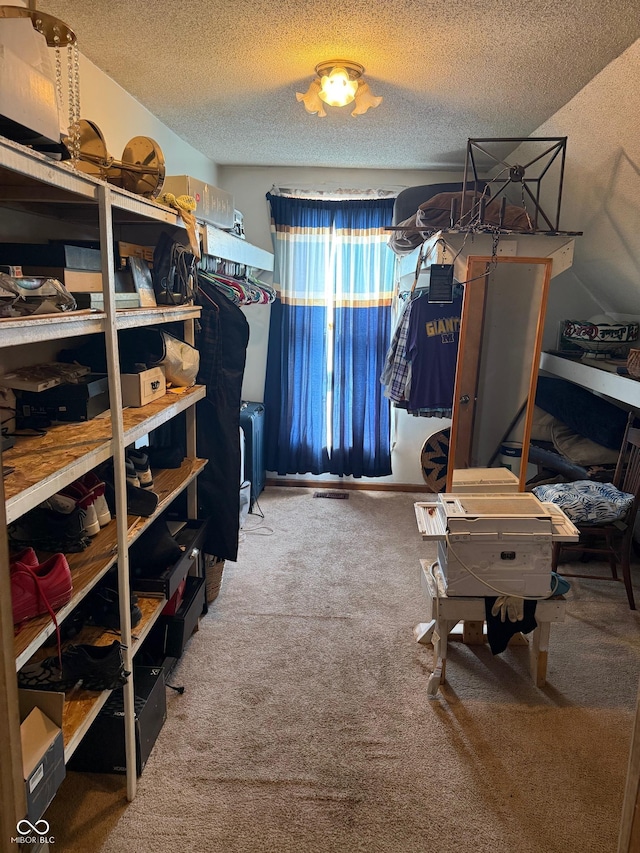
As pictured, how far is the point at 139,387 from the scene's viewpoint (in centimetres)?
197

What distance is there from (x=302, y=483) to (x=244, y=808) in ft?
9.77

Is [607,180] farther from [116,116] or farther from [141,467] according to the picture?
[141,467]

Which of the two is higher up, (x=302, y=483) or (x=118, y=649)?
(x=118, y=649)

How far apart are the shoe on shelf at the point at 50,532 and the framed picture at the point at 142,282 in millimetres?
717

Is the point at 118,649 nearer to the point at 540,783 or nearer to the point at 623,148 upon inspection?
the point at 540,783

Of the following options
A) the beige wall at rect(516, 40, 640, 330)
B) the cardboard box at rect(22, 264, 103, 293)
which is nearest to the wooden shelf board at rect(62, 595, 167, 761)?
the cardboard box at rect(22, 264, 103, 293)

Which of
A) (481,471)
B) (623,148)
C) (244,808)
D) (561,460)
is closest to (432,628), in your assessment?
(481,471)

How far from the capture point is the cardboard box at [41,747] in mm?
1256

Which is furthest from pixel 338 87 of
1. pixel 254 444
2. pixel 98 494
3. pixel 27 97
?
pixel 254 444

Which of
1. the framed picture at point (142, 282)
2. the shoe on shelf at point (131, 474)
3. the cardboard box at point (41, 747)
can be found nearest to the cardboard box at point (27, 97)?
the framed picture at point (142, 282)

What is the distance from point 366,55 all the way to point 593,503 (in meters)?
2.24

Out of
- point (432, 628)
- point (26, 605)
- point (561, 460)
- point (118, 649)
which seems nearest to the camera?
point (26, 605)

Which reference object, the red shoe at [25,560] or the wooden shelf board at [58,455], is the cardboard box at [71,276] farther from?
the red shoe at [25,560]

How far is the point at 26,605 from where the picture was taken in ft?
4.27
